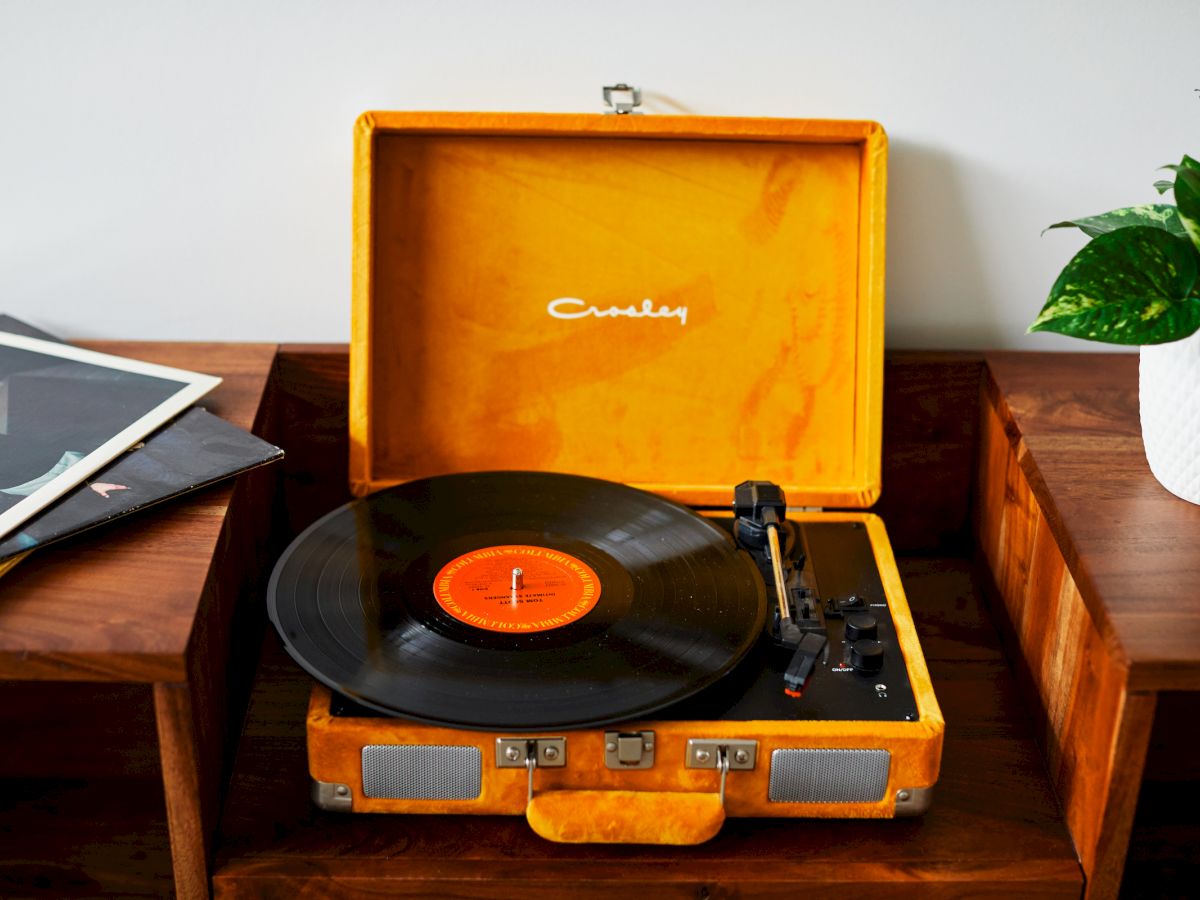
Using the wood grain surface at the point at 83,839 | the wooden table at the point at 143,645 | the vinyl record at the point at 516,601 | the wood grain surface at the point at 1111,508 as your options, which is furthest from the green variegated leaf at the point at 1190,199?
the wood grain surface at the point at 83,839

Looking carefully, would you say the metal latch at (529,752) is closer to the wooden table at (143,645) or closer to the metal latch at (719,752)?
the metal latch at (719,752)

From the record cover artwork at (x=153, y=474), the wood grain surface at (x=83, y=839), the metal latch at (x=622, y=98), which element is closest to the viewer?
the record cover artwork at (x=153, y=474)

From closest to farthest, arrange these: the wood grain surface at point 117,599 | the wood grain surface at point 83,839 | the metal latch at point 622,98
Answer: the wood grain surface at point 117,599 < the wood grain surface at point 83,839 < the metal latch at point 622,98

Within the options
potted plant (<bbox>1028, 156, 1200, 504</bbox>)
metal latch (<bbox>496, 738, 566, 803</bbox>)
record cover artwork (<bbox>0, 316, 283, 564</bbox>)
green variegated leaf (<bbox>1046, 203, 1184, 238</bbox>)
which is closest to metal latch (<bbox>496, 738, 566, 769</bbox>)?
metal latch (<bbox>496, 738, 566, 803</bbox>)

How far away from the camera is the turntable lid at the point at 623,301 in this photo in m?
1.32

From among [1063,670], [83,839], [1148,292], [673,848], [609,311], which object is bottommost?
[83,839]

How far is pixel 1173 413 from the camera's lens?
111 centimetres

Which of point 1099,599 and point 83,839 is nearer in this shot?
point 1099,599

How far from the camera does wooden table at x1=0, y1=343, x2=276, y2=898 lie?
0.94 m

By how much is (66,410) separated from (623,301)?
53cm

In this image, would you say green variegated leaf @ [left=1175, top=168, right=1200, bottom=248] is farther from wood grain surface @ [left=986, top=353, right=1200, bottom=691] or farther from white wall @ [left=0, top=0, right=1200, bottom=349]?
white wall @ [left=0, top=0, right=1200, bottom=349]

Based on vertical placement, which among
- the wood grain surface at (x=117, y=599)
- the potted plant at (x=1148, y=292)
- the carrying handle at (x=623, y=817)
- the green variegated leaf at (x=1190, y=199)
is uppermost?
the green variegated leaf at (x=1190, y=199)

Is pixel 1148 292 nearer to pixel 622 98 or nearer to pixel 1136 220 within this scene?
pixel 1136 220

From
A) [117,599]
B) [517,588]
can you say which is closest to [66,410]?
[117,599]
